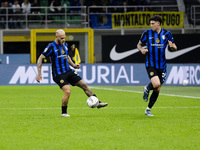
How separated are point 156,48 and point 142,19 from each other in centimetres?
1898

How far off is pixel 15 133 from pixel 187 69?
17117 mm

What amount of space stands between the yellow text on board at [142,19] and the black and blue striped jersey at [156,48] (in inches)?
735

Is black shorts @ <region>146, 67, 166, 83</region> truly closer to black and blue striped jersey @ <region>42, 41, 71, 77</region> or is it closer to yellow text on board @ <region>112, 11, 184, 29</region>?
black and blue striped jersey @ <region>42, 41, 71, 77</region>

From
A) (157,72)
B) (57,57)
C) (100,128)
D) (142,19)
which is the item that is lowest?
(100,128)

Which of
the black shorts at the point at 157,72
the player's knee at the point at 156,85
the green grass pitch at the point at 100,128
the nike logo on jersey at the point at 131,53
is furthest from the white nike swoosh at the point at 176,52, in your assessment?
the player's knee at the point at 156,85

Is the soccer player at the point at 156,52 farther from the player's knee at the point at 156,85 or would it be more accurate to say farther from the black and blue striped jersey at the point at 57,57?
the black and blue striped jersey at the point at 57,57

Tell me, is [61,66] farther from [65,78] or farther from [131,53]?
[131,53]

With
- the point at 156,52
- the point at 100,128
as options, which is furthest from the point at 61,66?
the point at 100,128

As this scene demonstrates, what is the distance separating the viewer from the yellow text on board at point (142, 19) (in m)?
29.8

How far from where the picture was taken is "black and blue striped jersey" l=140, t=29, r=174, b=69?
36.3 ft

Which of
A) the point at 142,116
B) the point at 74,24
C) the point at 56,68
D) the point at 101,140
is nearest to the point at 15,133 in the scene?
the point at 101,140

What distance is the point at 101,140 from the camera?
25.0 feet

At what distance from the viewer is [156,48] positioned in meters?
11.1

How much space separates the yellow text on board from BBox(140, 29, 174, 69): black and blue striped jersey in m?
18.7
